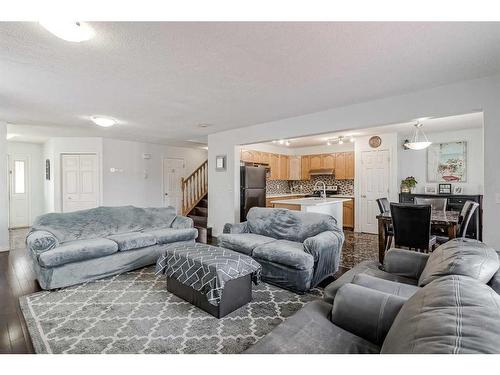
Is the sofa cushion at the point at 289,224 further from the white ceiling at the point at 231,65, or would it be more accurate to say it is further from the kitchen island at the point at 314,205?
the white ceiling at the point at 231,65

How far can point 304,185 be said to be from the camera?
825cm

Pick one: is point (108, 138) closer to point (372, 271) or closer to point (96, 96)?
point (96, 96)

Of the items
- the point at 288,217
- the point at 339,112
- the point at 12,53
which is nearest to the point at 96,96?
the point at 12,53

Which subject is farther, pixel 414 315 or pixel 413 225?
pixel 413 225

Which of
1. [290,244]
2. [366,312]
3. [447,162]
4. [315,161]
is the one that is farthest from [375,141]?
[366,312]

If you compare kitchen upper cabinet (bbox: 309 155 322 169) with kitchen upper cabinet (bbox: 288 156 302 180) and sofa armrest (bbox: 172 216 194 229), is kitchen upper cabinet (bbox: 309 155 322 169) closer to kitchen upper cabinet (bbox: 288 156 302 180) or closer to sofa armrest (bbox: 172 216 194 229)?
kitchen upper cabinet (bbox: 288 156 302 180)

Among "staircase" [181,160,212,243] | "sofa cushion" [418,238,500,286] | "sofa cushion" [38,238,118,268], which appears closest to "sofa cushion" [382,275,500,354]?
"sofa cushion" [418,238,500,286]

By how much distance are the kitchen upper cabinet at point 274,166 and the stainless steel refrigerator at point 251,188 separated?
124 centimetres

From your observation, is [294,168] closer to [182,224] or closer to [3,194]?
[182,224]

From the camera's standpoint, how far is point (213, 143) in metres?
5.95

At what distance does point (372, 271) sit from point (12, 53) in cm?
365

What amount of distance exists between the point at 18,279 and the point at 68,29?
331cm

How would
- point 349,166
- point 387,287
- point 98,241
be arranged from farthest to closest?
1. point 349,166
2. point 98,241
3. point 387,287

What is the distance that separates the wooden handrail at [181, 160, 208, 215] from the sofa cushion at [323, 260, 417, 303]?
5730mm
